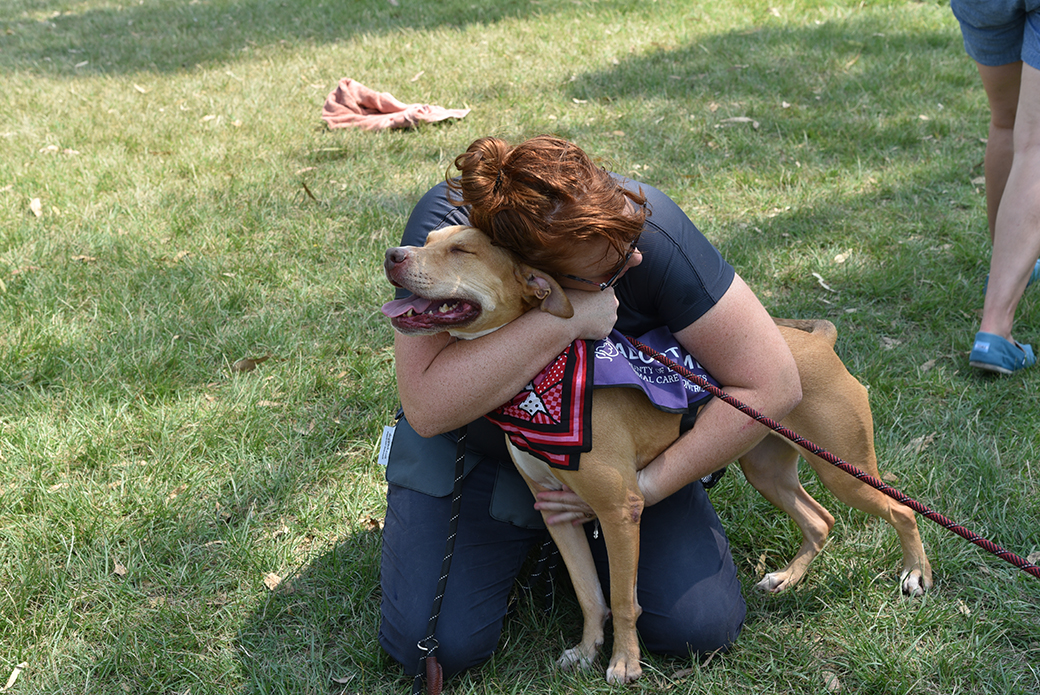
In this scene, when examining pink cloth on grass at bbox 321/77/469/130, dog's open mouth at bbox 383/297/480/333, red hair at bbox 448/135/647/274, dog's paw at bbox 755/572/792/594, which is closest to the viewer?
red hair at bbox 448/135/647/274

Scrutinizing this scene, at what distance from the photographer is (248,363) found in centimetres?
372

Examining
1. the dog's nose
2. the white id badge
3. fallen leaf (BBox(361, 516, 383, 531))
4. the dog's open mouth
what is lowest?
fallen leaf (BBox(361, 516, 383, 531))

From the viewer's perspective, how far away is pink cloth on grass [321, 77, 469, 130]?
639 centimetres

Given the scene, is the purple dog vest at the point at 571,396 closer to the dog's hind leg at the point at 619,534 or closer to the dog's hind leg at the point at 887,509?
the dog's hind leg at the point at 619,534

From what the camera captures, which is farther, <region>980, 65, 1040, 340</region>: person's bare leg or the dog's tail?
<region>980, 65, 1040, 340</region>: person's bare leg

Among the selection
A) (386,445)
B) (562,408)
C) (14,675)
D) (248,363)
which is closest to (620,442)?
(562,408)

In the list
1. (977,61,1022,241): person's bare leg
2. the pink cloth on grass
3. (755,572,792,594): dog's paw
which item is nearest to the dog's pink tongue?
(755,572,792,594): dog's paw

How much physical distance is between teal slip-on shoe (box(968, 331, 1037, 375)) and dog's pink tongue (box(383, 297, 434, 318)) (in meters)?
2.68

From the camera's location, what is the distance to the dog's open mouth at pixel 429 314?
198 cm

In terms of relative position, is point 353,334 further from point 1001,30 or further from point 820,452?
point 1001,30

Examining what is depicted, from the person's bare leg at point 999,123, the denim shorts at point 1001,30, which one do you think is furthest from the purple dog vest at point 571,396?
the person's bare leg at point 999,123

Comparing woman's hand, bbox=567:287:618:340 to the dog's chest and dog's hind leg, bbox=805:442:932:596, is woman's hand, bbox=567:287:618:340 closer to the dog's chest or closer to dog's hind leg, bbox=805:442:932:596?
the dog's chest

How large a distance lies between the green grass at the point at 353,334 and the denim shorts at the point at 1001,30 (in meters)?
1.20

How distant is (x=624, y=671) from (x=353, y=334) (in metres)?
2.29
